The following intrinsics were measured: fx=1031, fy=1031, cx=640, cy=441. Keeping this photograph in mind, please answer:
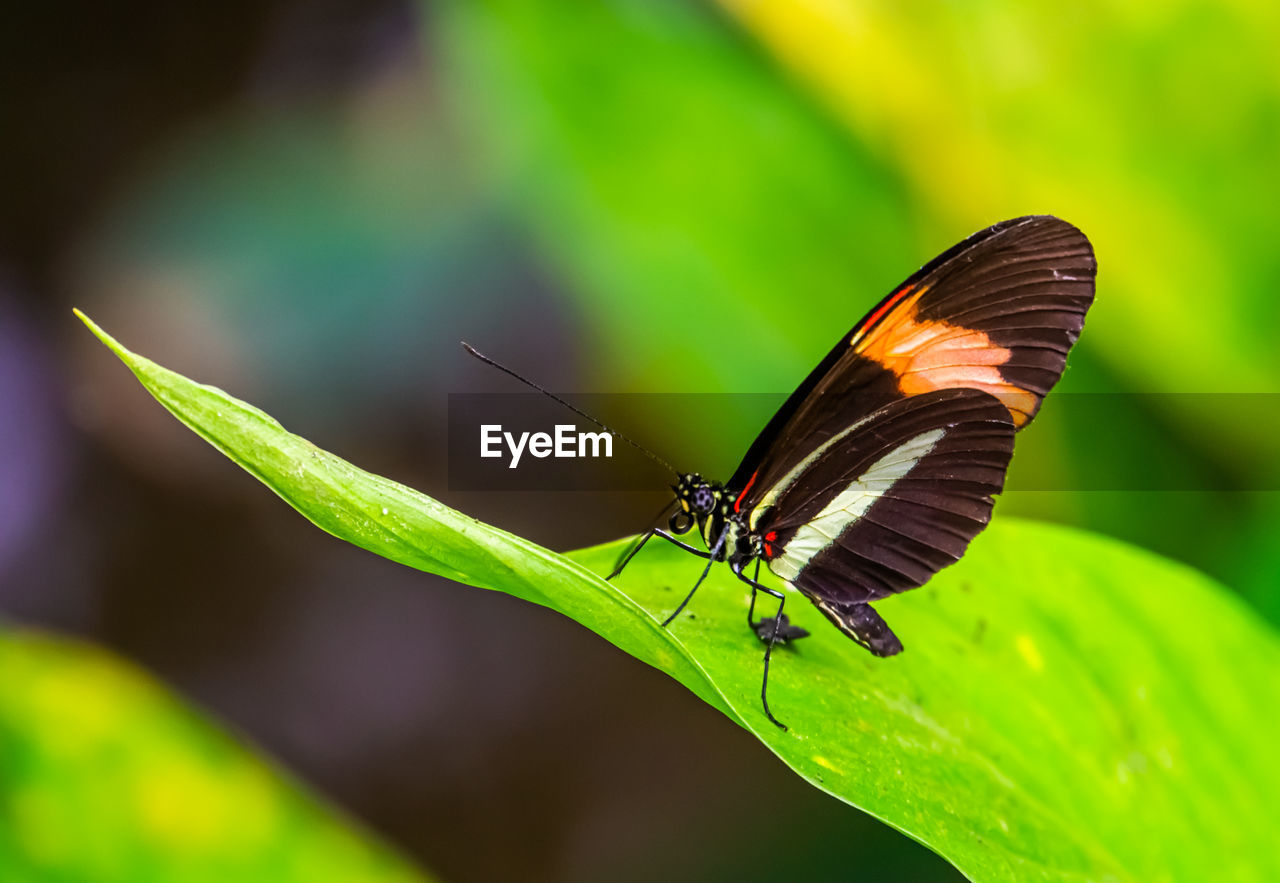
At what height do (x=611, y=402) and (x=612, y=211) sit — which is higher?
(x=612, y=211)

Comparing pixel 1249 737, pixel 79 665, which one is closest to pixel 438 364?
pixel 79 665

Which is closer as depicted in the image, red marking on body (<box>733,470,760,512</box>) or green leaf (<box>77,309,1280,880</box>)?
green leaf (<box>77,309,1280,880</box>)

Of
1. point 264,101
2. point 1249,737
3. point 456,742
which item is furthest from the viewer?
point 264,101

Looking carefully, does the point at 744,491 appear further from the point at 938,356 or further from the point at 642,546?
the point at 938,356

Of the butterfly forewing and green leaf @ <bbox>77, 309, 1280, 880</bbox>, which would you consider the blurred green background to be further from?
the butterfly forewing

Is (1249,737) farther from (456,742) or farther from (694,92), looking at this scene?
(456,742)

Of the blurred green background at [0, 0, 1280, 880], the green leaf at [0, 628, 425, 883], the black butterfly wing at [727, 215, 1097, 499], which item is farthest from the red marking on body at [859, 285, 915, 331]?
the green leaf at [0, 628, 425, 883]

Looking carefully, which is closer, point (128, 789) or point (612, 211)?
point (128, 789)
